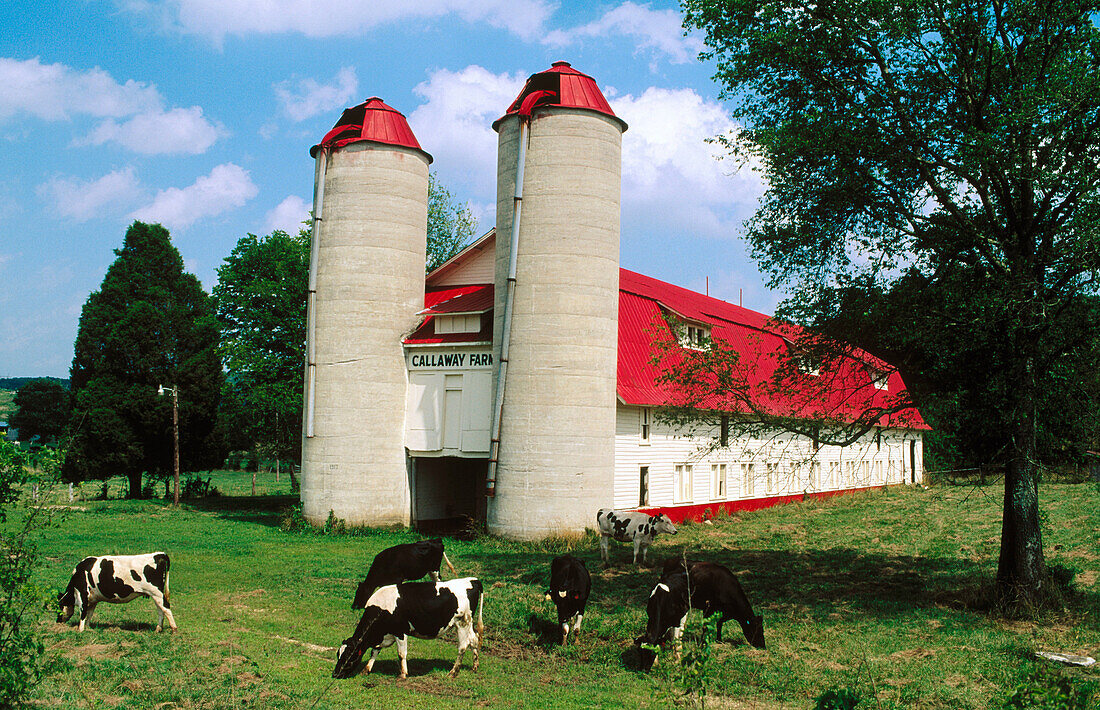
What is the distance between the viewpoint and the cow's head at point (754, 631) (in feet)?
39.5

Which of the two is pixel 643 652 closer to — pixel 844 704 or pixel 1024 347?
pixel 844 704

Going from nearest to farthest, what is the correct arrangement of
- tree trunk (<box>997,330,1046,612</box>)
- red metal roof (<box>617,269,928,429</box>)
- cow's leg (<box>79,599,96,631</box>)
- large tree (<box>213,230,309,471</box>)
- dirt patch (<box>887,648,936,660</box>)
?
dirt patch (<box>887,648,936,660</box>) < cow's leg (<box>79,599,96,631</box>) < tree trunk (<box>997,330,1046,612</box>) < red metal roof (<box>617,269,928,429</box>) < large tree (<box>213,230,309,471</box>)

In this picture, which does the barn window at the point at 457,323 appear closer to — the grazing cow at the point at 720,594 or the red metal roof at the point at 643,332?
the red metal roof at the point at 643,332

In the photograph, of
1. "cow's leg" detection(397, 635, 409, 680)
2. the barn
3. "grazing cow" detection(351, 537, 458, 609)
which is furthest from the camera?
the barn

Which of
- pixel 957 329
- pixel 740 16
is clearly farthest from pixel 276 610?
pixel 740 16

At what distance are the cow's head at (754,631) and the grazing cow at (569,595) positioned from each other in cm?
246

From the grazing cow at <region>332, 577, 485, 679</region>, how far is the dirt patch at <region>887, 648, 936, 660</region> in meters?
6.03

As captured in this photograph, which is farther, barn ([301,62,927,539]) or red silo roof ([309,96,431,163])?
red silo roof ([309,96,431,163])

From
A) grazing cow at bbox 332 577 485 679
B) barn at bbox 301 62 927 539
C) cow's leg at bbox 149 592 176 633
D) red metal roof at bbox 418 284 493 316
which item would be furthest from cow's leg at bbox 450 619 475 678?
red metal roof at bbox 418 284 493 316

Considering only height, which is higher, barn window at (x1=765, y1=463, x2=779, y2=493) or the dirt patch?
barn window at (x1=765, y1=463, x2=779, y2=493)

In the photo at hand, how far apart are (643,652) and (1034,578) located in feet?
27.4

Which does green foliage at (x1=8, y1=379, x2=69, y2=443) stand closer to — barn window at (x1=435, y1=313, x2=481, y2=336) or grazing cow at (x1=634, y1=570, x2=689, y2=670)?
barn window at (x1=435, y1=313, x2=481, y2=336)

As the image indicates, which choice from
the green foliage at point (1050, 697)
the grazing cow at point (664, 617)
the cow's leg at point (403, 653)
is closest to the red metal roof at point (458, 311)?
the grazing cow at point (664, 617)

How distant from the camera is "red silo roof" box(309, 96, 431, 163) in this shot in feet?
95.0
